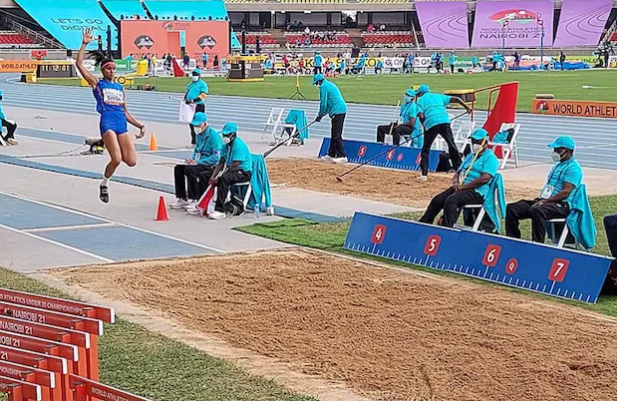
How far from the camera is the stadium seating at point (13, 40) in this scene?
8119 centimetres

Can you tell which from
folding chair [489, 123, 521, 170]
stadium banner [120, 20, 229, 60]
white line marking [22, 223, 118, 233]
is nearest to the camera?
white line marking [22, 223, 118, 233]

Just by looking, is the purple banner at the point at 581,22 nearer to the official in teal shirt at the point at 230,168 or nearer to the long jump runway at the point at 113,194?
the long jump runway at the point at 113,194

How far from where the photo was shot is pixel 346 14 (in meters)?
101

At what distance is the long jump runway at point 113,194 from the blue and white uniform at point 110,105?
140 centimetres

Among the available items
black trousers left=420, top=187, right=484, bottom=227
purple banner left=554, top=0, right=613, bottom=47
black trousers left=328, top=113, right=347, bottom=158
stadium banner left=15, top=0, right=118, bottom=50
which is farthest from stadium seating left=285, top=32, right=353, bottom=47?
black trousers left=420, top=187, right=484, bottom=227

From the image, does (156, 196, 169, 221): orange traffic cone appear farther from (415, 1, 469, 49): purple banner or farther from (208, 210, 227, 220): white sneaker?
(415, 1, 469, 49): purple banner

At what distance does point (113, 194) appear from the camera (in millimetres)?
16953

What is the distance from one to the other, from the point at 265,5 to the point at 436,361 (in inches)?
3460

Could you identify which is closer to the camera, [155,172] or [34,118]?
[155,172]

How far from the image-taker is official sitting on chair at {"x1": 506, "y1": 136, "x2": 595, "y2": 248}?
10.9 meters

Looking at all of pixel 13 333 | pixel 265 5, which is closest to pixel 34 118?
pixel 13 333

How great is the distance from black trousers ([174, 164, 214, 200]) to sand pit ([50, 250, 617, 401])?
339 cm

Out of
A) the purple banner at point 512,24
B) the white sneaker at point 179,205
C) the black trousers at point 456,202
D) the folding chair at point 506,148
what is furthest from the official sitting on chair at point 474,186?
the purple banner at point 512,24

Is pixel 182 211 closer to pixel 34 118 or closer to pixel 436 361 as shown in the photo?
pixel 436 361
